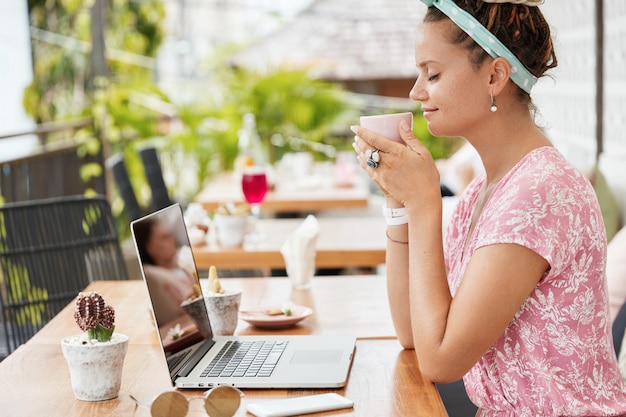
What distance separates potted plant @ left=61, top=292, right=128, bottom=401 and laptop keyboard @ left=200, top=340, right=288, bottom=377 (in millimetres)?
174

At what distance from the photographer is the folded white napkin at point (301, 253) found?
238 centimetres

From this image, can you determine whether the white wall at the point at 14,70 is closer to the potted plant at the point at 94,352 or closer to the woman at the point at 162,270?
the woman at the point at 162,270

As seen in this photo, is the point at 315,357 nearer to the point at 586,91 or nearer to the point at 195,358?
the point at 195,358

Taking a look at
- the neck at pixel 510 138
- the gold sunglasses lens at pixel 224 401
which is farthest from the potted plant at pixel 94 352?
the neck at pixel 510 138

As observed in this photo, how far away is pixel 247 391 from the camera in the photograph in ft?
5.20

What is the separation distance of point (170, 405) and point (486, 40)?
2.78 ft

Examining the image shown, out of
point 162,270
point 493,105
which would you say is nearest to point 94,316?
point 162,270

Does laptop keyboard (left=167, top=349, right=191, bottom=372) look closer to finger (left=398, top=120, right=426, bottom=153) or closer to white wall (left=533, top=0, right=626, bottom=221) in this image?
finger (left=398, top=120, right=426, bottom=153)

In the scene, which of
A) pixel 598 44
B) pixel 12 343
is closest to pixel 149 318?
pixel 12 343

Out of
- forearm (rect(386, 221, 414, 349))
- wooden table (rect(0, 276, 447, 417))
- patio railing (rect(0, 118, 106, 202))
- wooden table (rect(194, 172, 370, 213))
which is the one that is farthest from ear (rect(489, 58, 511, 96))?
patio railing (rect(0, 118, 106, 202))

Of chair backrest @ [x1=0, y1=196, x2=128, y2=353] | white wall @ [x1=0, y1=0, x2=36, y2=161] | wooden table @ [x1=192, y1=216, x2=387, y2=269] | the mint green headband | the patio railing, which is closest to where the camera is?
the mint green headband

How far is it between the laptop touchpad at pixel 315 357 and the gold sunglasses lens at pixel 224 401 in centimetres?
35

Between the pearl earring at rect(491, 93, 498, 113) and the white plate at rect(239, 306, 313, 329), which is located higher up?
the pearl earring at rect(491, 93, 498, 113)

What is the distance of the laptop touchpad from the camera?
1734mm
